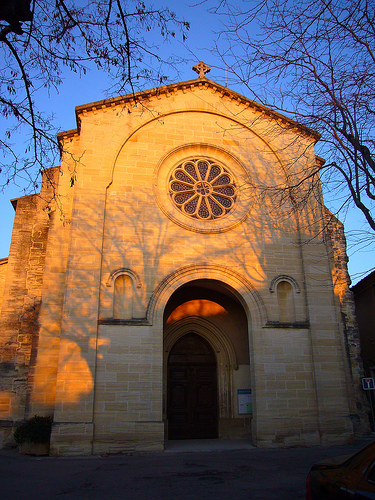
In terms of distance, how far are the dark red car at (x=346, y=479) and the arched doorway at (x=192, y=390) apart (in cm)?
1082

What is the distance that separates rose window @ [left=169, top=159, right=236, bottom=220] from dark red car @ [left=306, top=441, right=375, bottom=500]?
10.3m

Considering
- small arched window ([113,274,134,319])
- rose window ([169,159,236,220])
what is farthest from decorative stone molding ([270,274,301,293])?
small arched window ([113,274,134,319])

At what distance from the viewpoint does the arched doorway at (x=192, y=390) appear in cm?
1414

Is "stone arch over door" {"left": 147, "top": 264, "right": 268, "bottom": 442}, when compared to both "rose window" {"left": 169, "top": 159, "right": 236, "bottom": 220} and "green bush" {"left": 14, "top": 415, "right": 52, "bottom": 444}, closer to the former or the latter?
"rose window" {"left": 169, "top": 159, "right": 236, "bottom": 220}

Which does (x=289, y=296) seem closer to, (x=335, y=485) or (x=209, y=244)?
(x=209, y=244)

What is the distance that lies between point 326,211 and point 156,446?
944 centimetres

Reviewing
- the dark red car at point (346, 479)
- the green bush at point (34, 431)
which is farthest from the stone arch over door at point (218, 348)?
the dark red car at point (346, 479)

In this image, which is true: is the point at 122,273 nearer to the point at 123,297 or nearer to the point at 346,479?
the point at 123,297

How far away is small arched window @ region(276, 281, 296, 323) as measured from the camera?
13.0 meters

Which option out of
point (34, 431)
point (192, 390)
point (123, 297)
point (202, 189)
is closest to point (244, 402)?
point (192, 390)

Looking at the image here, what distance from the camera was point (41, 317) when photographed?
12.1 meters

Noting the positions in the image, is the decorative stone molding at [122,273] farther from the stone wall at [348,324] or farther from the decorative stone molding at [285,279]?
the stone wall at [348,324]

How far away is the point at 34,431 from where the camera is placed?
10.6m

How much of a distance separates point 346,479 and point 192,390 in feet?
37.6
